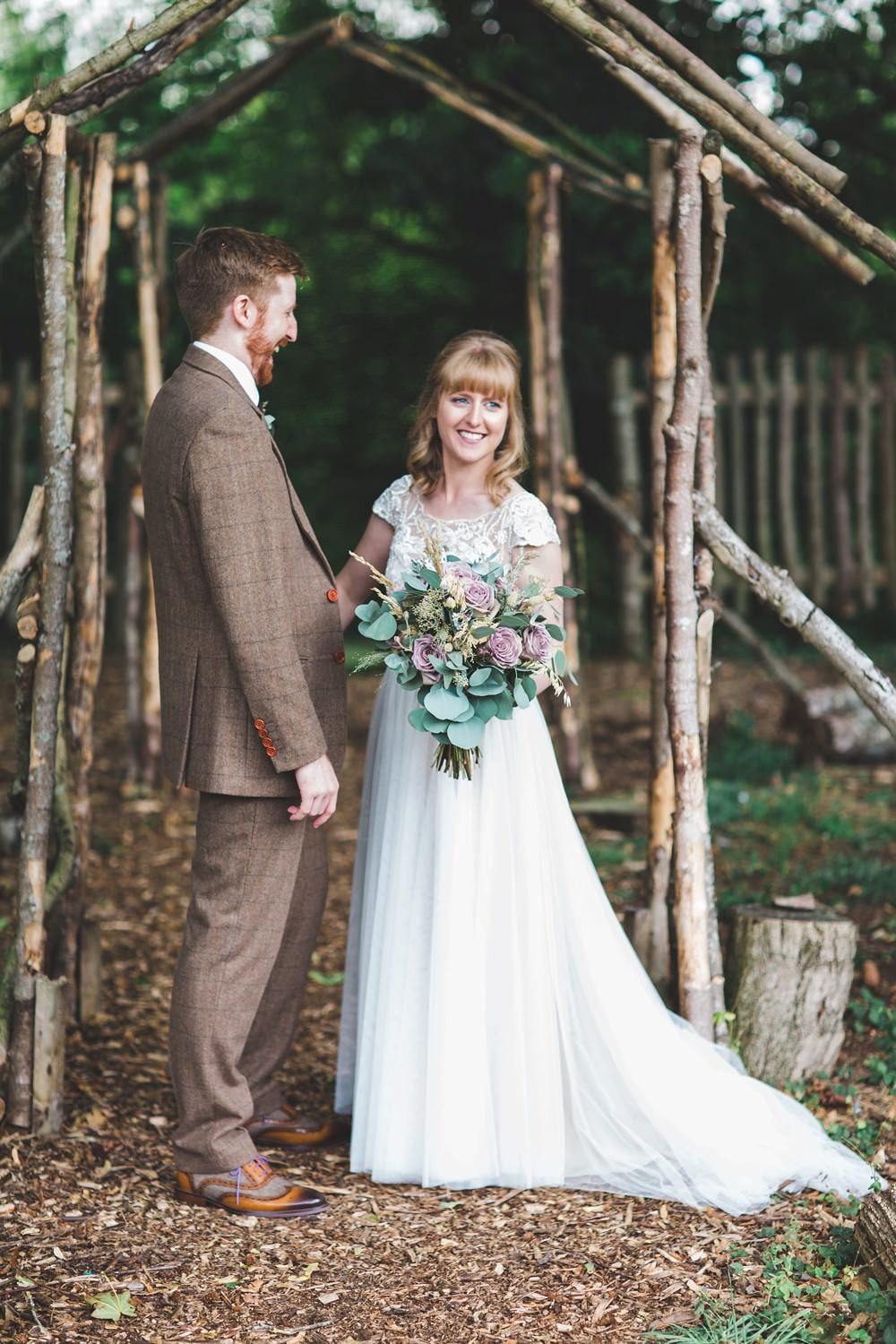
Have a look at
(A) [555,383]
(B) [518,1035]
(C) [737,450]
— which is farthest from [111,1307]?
(C) [737,450]

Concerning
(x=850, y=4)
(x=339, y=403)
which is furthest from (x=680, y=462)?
(x=339, y=403)

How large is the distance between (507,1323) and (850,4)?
7.23 metres

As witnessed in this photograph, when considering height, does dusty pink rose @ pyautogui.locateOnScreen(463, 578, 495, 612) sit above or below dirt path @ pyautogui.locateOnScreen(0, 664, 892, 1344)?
above

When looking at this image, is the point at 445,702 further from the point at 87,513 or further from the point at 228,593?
the point at 87,513

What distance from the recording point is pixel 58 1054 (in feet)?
11.9

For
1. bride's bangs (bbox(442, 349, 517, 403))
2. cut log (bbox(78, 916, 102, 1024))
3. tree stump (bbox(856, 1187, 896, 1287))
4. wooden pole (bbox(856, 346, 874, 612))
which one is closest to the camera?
tree stump (bbox(856, 1187, 896, 1287))

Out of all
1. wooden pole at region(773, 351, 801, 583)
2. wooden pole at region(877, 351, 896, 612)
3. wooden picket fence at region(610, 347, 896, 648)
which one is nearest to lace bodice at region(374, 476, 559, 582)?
wooden picket fence at region(610, 347, 896, 648)

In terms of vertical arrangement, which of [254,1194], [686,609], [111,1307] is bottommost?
[111,1307]

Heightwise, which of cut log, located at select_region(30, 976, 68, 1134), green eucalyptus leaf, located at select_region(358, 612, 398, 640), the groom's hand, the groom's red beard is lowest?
cut log, located at select_region(30, 976, 68, 1134)

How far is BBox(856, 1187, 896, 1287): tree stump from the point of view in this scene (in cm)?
266

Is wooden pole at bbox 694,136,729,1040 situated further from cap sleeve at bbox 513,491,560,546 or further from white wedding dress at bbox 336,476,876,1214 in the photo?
cap sleeve at bbox 513,491,560,546

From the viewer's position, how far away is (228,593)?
3.01m

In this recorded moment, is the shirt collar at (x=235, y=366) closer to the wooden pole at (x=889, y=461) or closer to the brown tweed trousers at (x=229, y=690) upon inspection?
the brown tweed trousers at (x=229, y=690)

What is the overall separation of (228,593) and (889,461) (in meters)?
7.37
